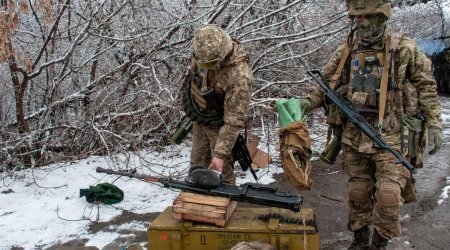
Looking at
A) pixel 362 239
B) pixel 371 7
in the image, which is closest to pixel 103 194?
pixel 362 239

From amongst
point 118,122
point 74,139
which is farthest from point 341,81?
point 74,139

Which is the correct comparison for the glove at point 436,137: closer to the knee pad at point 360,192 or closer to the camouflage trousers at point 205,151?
the knee pad at point 360,192

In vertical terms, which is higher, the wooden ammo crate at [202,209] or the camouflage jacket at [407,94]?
the camouflage jacket at [407,94]

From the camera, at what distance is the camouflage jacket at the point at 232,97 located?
3816 mm

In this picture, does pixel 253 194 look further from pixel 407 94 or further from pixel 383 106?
pixel 407 94

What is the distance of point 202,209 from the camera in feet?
11.2

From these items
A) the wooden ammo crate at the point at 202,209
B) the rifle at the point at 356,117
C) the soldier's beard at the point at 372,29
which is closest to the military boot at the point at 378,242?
the rifle at the point at 356,117

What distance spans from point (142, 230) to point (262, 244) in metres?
1.76

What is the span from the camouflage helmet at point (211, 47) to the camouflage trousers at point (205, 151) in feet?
2.29

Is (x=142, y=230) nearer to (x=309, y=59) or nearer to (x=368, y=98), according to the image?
(x=368, y=98)

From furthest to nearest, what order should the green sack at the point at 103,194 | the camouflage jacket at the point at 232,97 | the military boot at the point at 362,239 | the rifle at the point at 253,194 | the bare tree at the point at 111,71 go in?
the bare tree at the point at 111,71 < the green sack at the point at 103,194 < the military boot at the point at 362,239 < the camouflage jacket at the point at 232,97 < the rifle at the point at 253,194

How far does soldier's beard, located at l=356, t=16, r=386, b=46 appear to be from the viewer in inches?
146

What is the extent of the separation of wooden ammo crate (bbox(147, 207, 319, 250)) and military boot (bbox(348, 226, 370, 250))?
2.02 feet

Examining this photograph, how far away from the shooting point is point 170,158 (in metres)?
7.11
